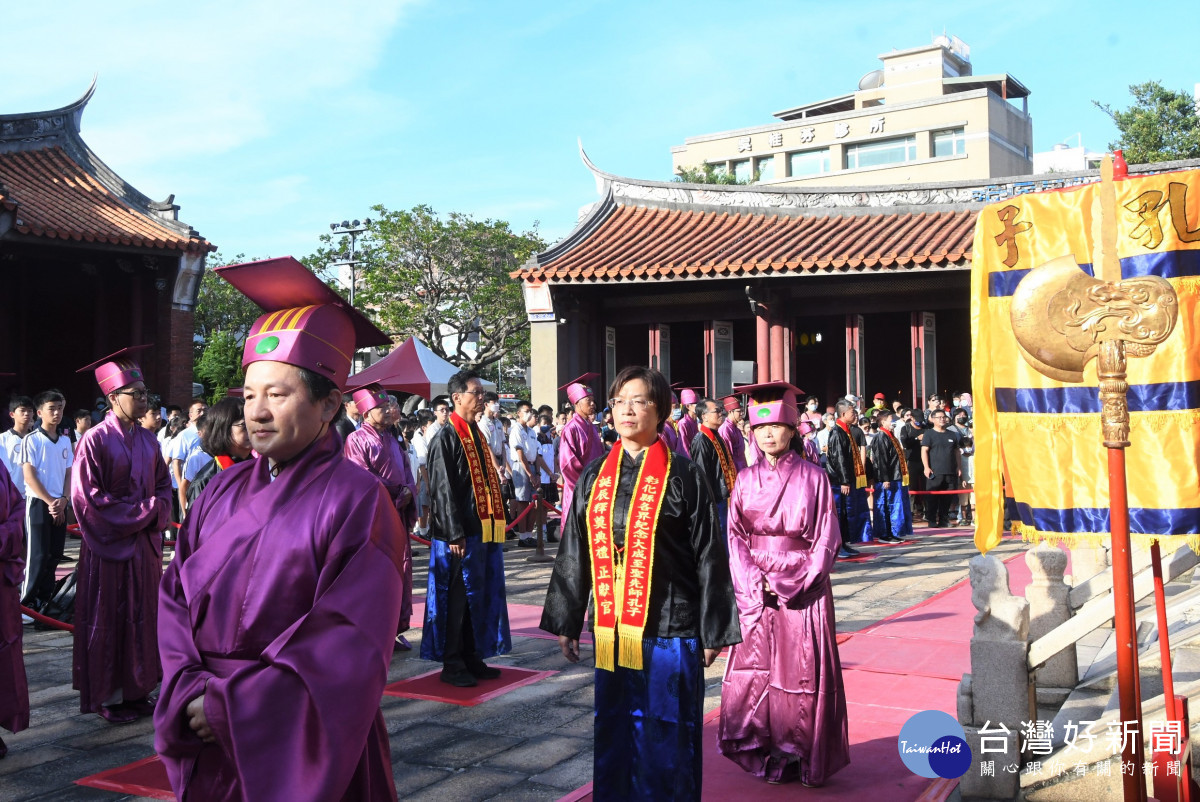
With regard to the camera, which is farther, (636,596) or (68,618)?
(68,618)

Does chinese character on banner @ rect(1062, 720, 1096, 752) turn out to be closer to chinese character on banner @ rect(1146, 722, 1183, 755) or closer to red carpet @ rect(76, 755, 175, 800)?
chinese character on banner @ rect(1146, 722, 1183, 755)

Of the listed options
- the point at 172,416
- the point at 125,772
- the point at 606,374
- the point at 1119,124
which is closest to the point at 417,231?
the point at 606,374

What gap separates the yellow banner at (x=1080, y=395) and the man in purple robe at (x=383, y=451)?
4056mm

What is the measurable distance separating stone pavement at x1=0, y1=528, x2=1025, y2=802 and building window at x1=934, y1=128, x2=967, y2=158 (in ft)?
119

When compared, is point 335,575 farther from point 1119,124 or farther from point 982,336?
point 1119,124

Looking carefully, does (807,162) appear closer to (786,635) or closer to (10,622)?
(786,635)

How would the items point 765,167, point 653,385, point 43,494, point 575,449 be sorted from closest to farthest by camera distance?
point 653,385 → point 43,494 → point 575,449 → point 765,167

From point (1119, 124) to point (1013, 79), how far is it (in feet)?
65.5

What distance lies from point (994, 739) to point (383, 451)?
430cm

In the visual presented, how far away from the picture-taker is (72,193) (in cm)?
1484

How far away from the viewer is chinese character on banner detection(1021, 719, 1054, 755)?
4.08 meters

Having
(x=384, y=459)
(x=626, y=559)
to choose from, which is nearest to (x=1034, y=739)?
(x=626, y=559)

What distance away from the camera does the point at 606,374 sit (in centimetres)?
1594

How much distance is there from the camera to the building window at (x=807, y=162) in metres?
44.7
